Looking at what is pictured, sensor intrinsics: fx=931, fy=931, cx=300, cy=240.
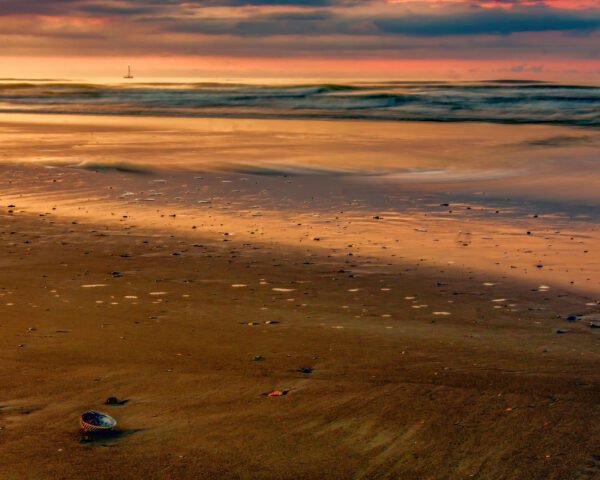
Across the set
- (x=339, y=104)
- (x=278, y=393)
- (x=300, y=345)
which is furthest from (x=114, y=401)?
(x=339, y=104)

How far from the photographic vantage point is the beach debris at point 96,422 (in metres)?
4.48

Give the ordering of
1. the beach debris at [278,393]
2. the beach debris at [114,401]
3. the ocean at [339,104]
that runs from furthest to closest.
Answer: the ocean at [339,104]
the beach debris at [278,393]
the beach debris at [114,401]

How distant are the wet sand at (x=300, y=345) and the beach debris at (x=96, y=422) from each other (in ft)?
0.21

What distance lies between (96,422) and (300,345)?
1.82 metres

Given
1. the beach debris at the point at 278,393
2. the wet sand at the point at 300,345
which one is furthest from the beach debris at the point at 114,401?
the beach debris at the point at 278,393

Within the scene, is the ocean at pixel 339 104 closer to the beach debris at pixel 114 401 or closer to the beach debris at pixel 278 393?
the beach debris at pixel 278 393

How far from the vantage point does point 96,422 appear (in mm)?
4527

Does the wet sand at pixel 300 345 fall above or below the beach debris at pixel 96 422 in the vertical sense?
below

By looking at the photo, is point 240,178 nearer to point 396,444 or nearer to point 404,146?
point 404,146

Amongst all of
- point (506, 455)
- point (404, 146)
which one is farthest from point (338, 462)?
point (404, 146)

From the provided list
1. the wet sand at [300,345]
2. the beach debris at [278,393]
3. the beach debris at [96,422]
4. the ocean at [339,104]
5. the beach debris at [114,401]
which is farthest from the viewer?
the ocean at [339,104]

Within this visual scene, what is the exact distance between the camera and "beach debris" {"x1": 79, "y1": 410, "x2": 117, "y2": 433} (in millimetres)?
4484

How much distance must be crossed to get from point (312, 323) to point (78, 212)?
594 centimetres

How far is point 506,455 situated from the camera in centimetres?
431
